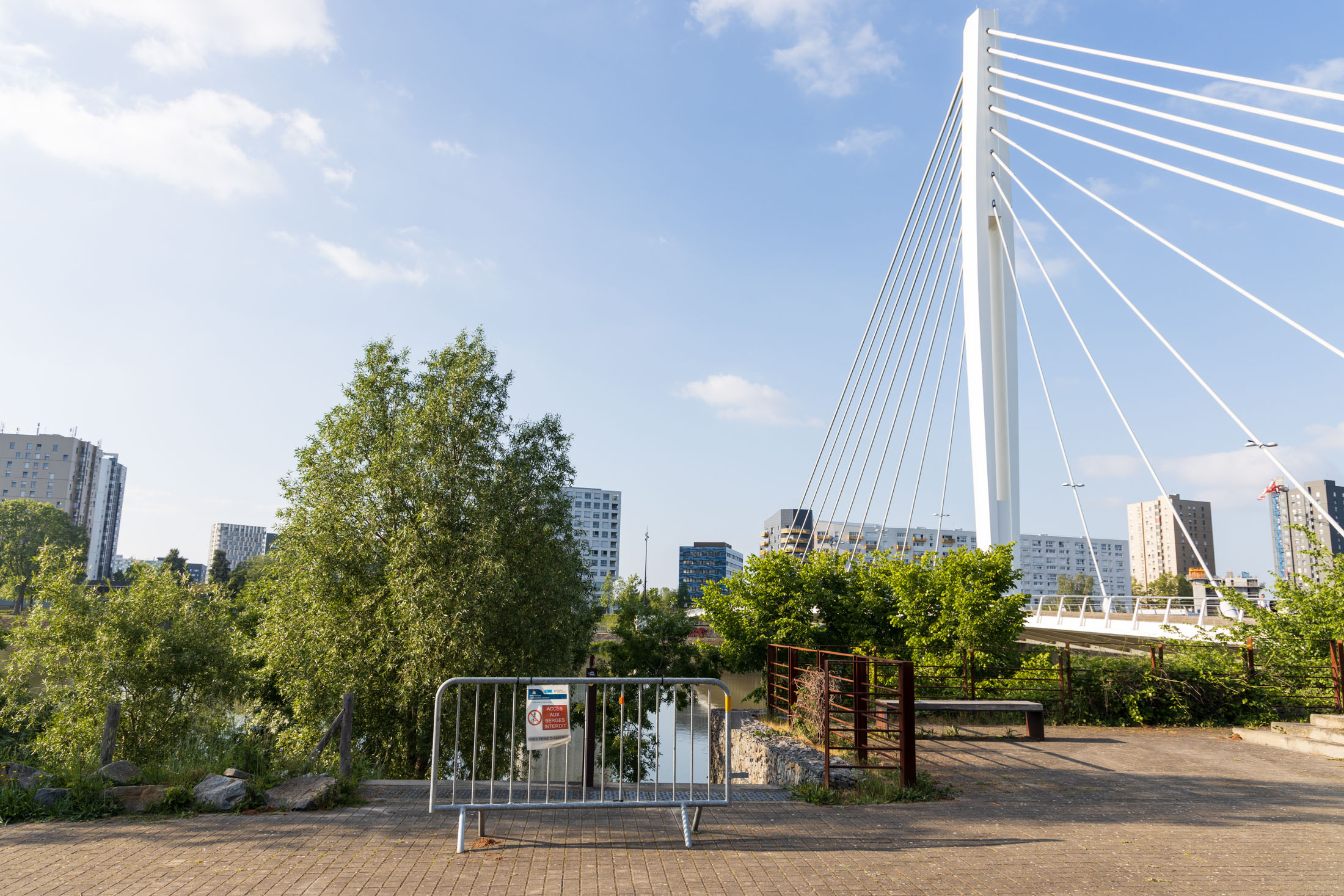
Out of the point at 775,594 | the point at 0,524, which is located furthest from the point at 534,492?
the point at 0,524

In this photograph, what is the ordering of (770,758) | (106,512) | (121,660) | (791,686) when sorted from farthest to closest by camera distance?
(106,512), (121,660), (791,686), (770,758)

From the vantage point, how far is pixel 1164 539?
6078 inches

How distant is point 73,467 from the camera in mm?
112812

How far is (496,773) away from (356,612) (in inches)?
164

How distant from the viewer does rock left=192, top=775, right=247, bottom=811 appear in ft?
21.0

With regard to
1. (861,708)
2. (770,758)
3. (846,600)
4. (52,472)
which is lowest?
(770,758)

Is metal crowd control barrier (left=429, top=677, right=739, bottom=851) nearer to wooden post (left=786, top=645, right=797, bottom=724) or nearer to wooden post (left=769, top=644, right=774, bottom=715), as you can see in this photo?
wooden post (left=786, top=645, right=797, bottom=724)

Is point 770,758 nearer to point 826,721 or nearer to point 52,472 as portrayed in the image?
point 826,721

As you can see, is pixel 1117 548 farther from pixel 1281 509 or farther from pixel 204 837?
pixel 204 837

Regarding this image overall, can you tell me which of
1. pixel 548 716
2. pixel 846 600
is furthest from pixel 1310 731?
pixel 548 716

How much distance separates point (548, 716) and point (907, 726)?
142 inches

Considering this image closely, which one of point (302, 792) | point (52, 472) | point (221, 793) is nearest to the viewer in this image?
point (221, 793)

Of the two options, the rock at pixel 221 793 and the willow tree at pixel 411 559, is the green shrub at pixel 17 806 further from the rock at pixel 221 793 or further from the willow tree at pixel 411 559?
the willow tree at pixel 411 559

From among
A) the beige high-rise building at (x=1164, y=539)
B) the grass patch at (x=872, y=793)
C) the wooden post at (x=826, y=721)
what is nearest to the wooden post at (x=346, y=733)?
the grass patch at (x=872, y=793)
